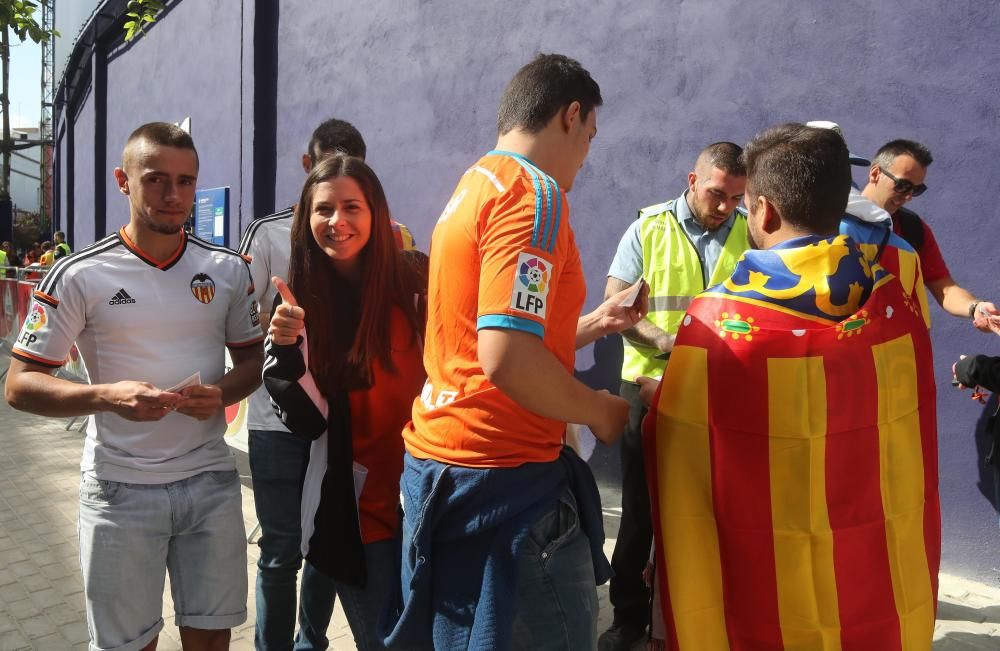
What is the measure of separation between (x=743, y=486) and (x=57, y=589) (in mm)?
3875

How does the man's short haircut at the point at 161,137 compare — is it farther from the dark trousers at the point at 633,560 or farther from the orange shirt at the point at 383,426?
the dark trousers at the point at 633,560

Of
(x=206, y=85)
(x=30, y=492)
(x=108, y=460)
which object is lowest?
(x=30, y=492)

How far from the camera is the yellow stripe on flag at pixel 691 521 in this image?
1.91 metres

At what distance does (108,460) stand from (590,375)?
3414 mm

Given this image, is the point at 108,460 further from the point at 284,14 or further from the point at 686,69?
the point at 284,14

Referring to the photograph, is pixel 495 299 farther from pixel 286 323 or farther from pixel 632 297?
pixel 286 323

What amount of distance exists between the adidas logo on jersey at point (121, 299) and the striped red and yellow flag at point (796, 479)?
1.62 metres

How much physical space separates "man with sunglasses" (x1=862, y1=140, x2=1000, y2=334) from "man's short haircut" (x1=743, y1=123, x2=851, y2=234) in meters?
1.84

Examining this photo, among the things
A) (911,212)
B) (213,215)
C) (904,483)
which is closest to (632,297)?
(904,483)

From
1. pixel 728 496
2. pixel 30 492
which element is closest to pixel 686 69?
pixel 728 496

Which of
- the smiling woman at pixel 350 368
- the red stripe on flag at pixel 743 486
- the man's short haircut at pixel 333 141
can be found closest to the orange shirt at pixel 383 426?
the smiling woman at pixel 350 368

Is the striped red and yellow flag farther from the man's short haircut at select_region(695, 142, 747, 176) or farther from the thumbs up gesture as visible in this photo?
the man's short haircut at select_region(695, 142, 747, 176)

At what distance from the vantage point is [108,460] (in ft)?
7.86

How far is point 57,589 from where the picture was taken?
13.8 feet
